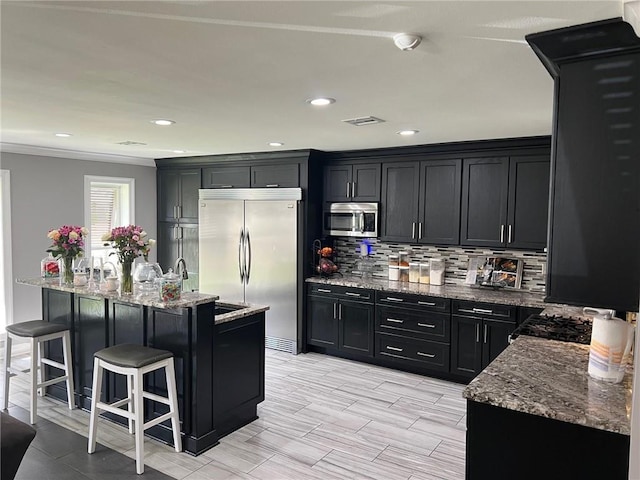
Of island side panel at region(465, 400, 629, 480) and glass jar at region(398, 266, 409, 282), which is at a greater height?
glass jar at region(398, 266, 409, 282)

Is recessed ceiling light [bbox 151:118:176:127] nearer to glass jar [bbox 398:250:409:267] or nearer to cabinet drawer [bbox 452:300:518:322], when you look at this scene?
glass jar [bbox 398:250:409:267]

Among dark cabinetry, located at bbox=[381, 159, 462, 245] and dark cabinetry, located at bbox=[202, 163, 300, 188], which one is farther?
dark cabinetry, located at bbox=[202, 163, 300, 188]

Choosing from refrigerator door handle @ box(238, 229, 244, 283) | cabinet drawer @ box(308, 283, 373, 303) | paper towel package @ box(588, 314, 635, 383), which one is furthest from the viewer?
refrigerator door handle @ box(238, 229, 244, 283)

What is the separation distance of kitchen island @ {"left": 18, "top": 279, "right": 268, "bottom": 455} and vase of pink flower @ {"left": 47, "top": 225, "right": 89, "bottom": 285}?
0.45ft

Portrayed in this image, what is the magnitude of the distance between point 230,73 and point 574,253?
1.73 meters

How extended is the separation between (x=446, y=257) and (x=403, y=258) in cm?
49

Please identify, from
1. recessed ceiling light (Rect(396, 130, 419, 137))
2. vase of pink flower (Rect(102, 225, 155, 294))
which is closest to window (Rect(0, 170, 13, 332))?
vase of pink flower (Rect(102, 225, 155, 294))

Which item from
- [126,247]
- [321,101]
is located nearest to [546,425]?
[321,101]

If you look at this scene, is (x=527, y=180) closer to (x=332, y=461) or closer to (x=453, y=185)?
(x=453, y=185)

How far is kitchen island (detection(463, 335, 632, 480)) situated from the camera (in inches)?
65.7

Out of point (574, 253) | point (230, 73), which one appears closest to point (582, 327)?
point (574, 253)

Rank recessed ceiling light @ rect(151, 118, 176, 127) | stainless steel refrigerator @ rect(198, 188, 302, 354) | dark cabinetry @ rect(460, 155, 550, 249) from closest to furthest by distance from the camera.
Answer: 1. recessed ceiling light @ rect(151, 118, 176, 127)
2. dark cabinetry @ rect(460, 155, 550, 249)
3. stainless steel refrigerator @ rect(198, 188, 302, 354)

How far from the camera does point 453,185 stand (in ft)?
15.6

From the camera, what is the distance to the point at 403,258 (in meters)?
5.33
